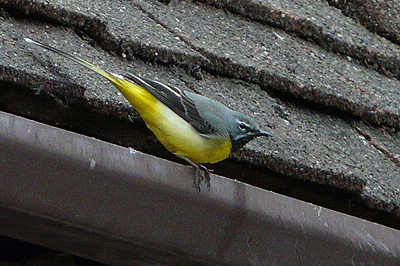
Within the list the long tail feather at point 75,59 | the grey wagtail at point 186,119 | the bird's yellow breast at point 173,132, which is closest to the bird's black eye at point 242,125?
the grey wagtail at point 186,119

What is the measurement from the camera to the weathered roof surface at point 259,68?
290 cm

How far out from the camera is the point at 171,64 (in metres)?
3.41

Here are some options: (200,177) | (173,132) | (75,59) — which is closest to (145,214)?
(200,177)

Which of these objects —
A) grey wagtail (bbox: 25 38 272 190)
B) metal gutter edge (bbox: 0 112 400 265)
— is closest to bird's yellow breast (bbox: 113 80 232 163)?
grey wagtail (bbox: 25 38 272 190)

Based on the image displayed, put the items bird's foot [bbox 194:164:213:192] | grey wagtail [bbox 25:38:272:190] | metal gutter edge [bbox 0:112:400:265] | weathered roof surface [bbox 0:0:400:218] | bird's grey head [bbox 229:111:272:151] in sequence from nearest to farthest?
metal gutter edge [bbox 0:112:400:265] < bird's foot [bbox 194:164:213:192] < weathered roof surface [bbox 0:0:400:218] < grey wagtail [bbox 25:38:272:190] < bird's grey head [bbox 229:111:272:151]

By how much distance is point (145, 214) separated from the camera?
2541 millimetres

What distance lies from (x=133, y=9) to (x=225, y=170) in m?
0.85

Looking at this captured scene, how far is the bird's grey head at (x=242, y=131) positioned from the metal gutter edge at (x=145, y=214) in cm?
41

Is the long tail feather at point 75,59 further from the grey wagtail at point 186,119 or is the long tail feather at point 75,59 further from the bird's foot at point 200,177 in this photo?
the bird's foot at point 200,177

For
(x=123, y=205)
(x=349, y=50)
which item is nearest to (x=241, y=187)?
(x=123, y=205)

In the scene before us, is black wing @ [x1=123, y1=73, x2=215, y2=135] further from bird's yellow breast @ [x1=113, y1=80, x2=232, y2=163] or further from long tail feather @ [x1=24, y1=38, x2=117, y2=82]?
long tail feather @ [x1=24, y1=38, x2=117, y2=82]

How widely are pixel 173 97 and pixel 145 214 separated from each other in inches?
30.9

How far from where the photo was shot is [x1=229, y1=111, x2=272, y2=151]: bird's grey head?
126 inches

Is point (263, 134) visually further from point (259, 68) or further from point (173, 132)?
point (259, 68)
